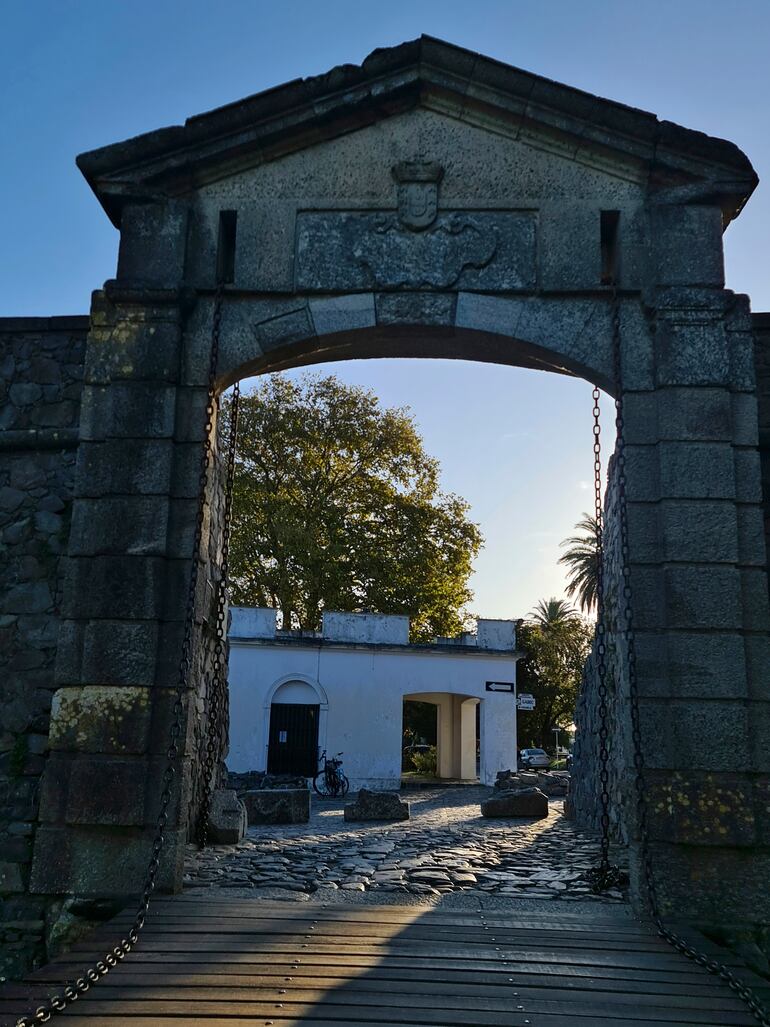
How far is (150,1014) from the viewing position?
10.5ft

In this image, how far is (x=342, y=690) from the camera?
18.7 metres

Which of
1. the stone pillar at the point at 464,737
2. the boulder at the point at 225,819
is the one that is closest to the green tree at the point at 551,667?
the stone pillar at the point at 464,737

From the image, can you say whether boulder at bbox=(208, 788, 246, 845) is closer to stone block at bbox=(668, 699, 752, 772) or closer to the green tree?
stone block at bbox=(668, 699, 752, 772)

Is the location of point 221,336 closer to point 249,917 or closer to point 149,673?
point 149,673

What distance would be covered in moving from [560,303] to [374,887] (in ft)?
12.5

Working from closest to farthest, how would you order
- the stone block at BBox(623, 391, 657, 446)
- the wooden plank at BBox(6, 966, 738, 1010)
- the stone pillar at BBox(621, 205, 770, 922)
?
the wooden plank at BBox(6, 966, 738, 1010) → the stone pillar at BBox(621, 205, 770, 922) → the stone block at BBox(623, 391, 657, 446)

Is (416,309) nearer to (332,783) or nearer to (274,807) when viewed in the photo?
(274,807)

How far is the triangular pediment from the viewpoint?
227 inches

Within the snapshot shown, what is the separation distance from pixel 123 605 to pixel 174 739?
0.83m

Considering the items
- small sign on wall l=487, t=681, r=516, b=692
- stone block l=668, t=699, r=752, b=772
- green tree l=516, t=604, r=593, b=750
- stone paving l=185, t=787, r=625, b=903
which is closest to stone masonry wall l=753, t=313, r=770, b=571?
stone block l=668, t=699, r=752, b=772

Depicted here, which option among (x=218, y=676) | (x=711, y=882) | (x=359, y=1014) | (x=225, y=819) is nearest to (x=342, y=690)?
(x=225, y=819)

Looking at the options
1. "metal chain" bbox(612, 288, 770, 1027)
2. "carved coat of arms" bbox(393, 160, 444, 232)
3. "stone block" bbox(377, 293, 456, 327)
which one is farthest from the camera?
"carved coat of arms" bbox(393, 160, 444, 232)

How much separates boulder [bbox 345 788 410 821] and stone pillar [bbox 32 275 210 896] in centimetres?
591

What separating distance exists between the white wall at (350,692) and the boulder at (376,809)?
725cm
